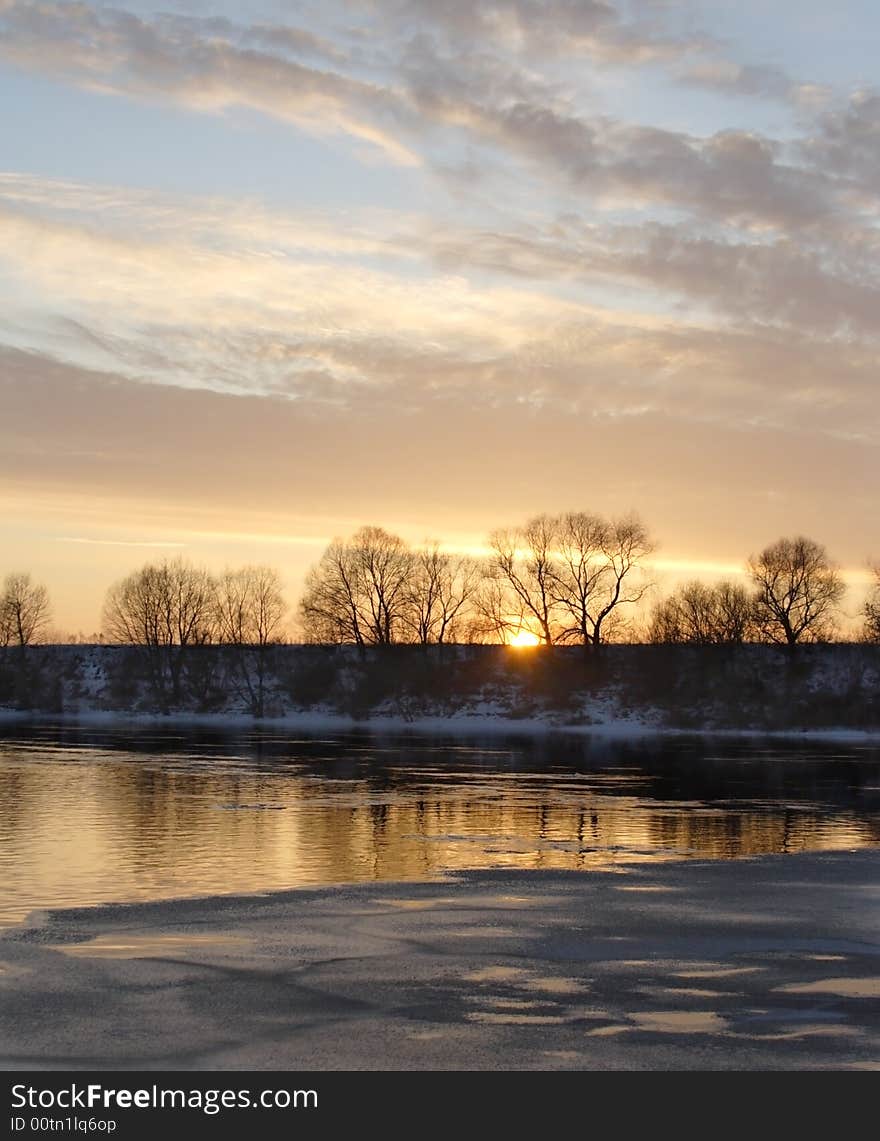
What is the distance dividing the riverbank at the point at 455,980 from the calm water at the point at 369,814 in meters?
3.00

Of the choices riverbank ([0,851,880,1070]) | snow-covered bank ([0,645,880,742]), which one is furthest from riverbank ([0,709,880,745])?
riverbank ([0,851,880,1070])

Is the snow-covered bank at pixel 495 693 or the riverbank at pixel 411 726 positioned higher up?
the snow-covered bank at pixel 495 693

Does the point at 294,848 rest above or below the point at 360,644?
below

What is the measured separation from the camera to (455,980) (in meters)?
14.3

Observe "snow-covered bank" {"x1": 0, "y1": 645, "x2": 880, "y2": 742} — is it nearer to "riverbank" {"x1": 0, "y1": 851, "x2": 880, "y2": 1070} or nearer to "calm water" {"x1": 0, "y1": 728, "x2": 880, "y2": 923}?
"calm water" {"x1": 0, "y1": 728, "x2": 880, "y2": 923}


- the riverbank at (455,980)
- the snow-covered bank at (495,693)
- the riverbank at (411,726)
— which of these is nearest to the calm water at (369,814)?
the riverbank at (455,980)

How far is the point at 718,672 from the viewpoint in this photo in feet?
331

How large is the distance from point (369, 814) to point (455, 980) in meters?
18.6

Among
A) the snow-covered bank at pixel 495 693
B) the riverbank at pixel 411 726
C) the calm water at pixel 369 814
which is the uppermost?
the snow-covered bank at pixel 495 693

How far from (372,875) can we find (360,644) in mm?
92702

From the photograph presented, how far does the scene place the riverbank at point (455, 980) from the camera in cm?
1148

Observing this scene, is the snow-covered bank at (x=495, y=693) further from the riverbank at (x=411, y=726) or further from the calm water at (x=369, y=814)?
the calm water at (x=369, y=814)
